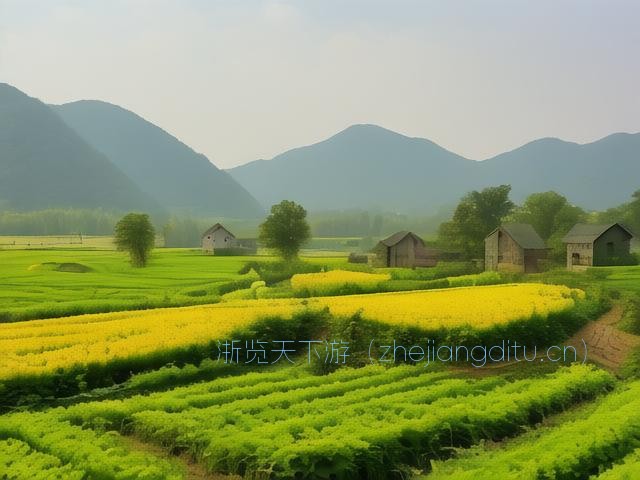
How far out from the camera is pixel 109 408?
11133mm

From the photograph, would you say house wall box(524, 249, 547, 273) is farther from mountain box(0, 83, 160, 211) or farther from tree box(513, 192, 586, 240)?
mountain box(0, 83, 160, 211)

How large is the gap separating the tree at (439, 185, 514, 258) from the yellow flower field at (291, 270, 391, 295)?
1021cm

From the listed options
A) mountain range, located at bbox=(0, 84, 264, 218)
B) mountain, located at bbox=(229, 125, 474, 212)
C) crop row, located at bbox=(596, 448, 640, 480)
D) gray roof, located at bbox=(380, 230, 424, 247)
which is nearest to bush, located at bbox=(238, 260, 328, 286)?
mountain range, located at bbox=(0, 84, 264, 218)

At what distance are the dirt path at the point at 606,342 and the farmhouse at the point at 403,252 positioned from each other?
10204mm

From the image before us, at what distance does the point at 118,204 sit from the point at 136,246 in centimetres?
859

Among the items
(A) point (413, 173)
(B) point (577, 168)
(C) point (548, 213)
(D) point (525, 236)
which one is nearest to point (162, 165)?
(D) point (525, 236)

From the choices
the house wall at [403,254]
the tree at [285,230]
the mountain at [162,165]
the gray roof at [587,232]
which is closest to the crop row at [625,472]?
the tree at [285,230]

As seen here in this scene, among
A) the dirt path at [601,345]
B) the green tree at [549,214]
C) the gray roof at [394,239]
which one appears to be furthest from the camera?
the green tree at [549,214]

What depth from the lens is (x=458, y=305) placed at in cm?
1922

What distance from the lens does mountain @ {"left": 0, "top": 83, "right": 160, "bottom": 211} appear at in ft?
68.8

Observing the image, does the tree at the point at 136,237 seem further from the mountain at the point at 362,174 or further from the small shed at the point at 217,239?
the mountain at the point at 362,174

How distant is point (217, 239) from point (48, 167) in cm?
1038

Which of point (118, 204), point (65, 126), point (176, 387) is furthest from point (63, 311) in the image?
point (65, 126)

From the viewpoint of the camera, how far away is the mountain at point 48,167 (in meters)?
21.0
